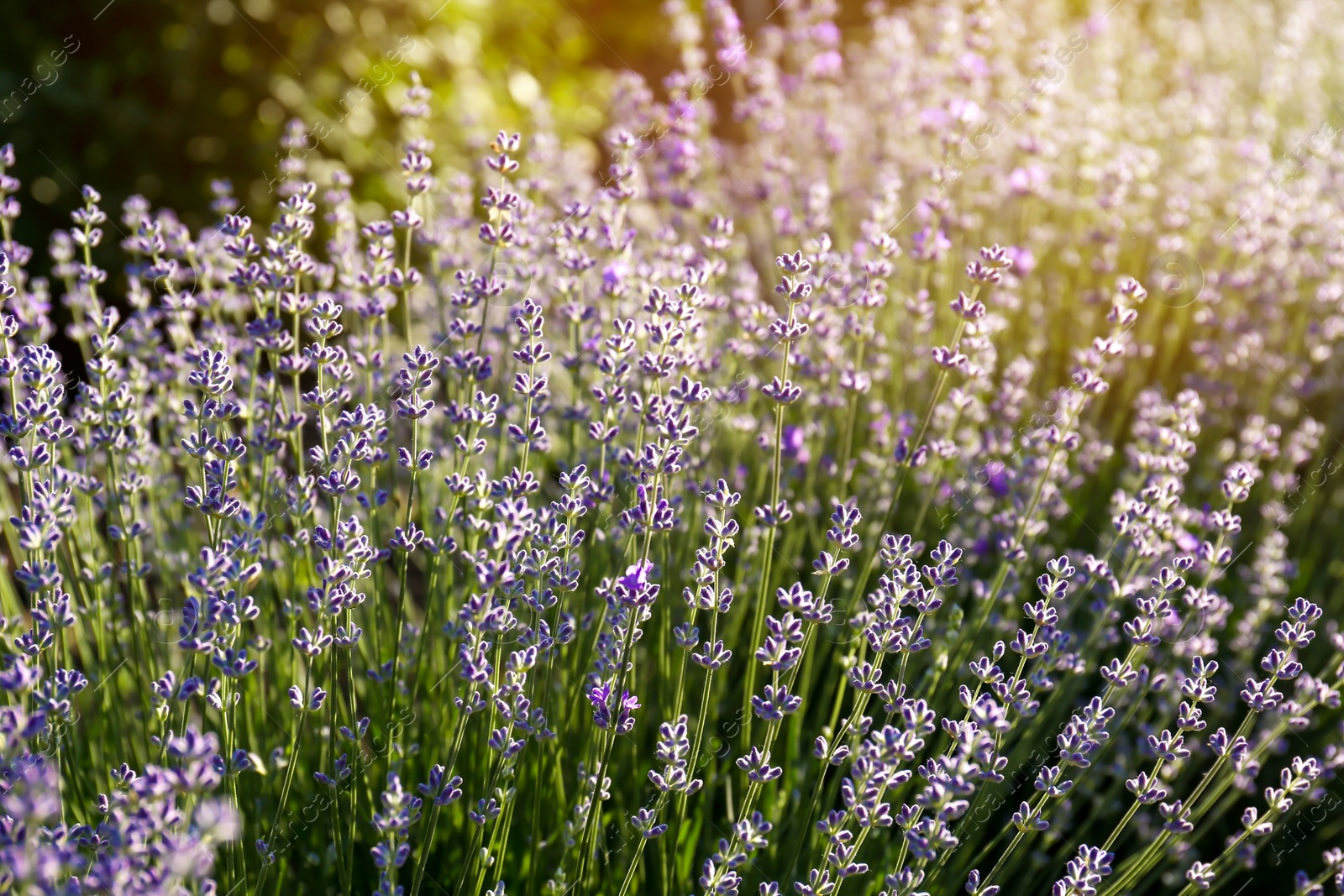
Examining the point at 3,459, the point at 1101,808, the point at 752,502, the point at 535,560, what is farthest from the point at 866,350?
the point at 3,459

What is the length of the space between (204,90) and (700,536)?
3943 millimetres

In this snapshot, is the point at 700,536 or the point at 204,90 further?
the point at 204,90

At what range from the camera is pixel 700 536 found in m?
2.79

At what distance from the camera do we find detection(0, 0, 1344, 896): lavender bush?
168cm

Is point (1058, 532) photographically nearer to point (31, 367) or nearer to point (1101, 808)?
point (1101, 808)

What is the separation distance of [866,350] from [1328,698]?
5.64 feet

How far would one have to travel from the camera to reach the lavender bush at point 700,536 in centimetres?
168

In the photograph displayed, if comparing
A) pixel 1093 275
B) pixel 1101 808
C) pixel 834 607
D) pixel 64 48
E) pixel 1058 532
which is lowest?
pixel 1101 808

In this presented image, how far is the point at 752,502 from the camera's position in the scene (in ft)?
9.38

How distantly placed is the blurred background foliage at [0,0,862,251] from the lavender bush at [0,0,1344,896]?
1.66m

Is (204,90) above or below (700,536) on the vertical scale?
above

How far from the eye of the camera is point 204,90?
5.17m

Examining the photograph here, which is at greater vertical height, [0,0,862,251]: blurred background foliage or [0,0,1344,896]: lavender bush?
[0,0,862,251]: blurred background foliage

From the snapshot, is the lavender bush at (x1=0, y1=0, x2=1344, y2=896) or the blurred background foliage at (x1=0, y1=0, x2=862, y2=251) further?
the blurred background foliage at (x1=0, y1=0, x2=862, y2=251)
